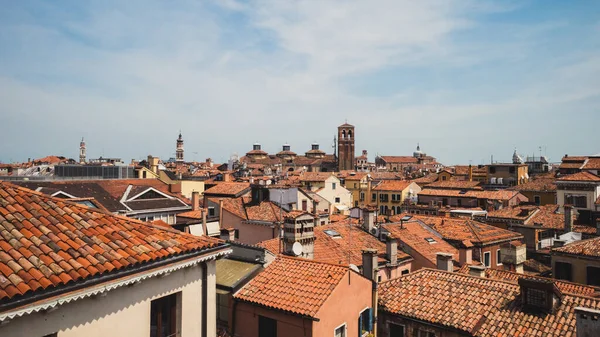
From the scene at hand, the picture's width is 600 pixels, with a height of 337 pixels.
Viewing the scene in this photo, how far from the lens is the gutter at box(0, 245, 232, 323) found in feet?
13.6

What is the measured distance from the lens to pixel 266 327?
1004 cm

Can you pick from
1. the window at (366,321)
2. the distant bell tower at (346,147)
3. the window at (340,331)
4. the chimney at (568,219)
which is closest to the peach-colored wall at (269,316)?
the window at (340,331)

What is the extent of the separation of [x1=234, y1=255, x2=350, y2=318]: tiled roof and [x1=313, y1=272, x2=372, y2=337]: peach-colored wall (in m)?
0.20

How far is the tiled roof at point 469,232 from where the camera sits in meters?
22.9

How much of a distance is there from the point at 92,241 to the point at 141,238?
659 millimetres

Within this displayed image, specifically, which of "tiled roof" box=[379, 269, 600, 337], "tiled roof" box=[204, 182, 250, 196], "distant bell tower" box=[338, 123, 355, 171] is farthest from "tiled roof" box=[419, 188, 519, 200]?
"distant bell tower" box=[338, 123, 355, 171]

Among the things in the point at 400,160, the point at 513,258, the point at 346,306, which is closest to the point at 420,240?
the point at 513,258

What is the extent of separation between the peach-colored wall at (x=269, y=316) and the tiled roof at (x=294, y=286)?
17 centimetres

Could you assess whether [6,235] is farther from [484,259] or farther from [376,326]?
Result: [484,259]

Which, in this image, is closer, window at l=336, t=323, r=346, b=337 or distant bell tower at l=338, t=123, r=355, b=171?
window at l=336, t=323, r=346, b=337

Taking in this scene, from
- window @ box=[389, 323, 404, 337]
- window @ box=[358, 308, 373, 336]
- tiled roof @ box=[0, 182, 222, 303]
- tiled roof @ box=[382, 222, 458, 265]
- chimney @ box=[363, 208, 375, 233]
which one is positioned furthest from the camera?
chimney @ box=[363, 208, 375, 233]

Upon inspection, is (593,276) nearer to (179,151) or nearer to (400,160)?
(179,151)

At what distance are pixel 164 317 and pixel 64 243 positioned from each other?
1.72 m

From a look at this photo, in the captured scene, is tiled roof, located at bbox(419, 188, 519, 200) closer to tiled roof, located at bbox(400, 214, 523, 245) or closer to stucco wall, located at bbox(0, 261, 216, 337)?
tiled roof, located at bbox(400, 214, 523, 245)
